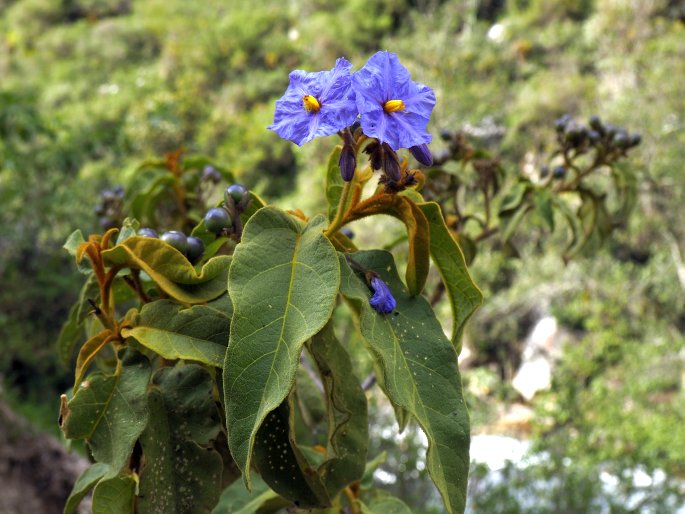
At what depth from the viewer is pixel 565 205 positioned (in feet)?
3.19

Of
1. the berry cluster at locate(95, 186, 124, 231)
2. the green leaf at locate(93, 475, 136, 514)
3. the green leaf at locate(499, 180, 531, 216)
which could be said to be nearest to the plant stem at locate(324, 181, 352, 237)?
the green leaf at locate(93, 475, 136, 514)

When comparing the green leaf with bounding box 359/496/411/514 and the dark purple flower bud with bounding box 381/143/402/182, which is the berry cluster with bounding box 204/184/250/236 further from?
the green leaf with bounding box 359/496/411/514

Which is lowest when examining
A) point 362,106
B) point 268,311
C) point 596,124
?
Result: point 596,124

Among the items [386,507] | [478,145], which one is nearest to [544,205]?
[386,507]

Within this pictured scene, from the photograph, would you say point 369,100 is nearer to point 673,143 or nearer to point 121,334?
point 121,334

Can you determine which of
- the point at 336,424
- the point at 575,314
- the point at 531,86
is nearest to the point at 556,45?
the point at 531,86

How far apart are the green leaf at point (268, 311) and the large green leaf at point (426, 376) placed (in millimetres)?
27

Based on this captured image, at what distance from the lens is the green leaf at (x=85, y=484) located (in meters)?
0.55

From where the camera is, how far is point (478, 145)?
6.88m

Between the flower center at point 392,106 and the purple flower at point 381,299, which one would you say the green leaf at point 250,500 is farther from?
the flower center at point 392,106

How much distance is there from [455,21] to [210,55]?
3.70m

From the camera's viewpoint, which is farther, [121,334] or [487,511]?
[487,511]

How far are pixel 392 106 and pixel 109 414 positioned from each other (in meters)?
0.29

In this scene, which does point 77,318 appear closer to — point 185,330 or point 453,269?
point 185,330
